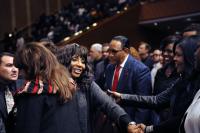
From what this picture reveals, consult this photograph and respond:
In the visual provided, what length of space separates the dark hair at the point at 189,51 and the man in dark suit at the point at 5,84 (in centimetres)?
124

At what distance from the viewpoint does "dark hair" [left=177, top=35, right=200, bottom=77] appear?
9.57ft

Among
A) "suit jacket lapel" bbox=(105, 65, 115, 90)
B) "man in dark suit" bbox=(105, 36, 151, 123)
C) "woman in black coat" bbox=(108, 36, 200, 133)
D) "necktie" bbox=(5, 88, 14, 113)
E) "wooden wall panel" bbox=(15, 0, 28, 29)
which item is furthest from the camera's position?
"wooden wall panel" bbox=(15, 0, 28, 29)

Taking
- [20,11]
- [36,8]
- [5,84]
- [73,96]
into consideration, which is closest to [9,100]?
[5,84]

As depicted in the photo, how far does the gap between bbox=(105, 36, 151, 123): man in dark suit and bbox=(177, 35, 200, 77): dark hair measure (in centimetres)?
137

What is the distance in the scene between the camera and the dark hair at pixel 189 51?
9.57 feet

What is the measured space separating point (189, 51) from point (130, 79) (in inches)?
57.6

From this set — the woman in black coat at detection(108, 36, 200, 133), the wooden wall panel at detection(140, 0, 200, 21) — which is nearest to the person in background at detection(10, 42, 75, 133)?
the woman in black coat at detection(108, 36, 200, 133)

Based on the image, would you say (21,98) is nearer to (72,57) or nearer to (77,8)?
(72,57)

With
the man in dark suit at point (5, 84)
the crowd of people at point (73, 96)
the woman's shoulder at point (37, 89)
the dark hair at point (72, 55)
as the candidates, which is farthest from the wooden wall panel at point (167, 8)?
the woman's shoulder at point (37, 89)

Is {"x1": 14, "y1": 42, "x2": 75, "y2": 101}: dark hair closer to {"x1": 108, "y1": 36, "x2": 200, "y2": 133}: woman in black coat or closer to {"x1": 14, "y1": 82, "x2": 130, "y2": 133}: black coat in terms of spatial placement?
{"x1": 14, "y1": 82, "x2": 130, "y2": 133}: black coat

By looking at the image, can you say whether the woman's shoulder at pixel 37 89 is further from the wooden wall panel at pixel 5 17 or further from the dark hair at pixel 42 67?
the wooden wall panel at pixel 5 17

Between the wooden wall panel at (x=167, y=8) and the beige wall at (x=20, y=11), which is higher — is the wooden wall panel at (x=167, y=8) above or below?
below

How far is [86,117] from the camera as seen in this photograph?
→ 9.52ft

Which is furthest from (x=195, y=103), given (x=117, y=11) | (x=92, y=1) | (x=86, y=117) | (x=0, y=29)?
(x=0, y=29)
